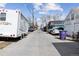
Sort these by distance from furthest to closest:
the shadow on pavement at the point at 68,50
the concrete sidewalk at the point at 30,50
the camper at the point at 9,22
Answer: the camper at the point at 9,22
the shadow on pavement at the point at 68,50
the concrete sidewalk at the point at 30,50

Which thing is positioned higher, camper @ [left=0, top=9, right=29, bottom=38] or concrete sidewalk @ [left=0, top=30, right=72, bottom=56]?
camper @ [left=0, top=9, right=29, bottom=38]

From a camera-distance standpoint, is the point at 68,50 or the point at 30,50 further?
the point at 68,50

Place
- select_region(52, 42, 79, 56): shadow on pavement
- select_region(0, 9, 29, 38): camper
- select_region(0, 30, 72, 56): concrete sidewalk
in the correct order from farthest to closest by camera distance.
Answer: select_region(0, 9, 29, 38): camper, select_region(52, 42, 79, 56): shadow on pavement, select_region(0, 30, 72, 56): concrete sidewalk

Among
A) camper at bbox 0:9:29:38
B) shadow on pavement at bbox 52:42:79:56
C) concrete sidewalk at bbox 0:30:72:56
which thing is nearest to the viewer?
concrete sidewalk at bbox 0:30:72:56

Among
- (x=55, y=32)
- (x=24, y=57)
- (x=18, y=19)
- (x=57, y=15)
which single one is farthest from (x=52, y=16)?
(x=24, y=57)

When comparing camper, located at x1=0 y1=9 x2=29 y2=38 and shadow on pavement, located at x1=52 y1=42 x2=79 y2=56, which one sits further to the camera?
camper, located at x1=0 y1=9 x2=29 y2=38

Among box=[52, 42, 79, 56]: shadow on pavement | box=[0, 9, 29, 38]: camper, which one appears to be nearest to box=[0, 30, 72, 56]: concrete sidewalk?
box=[52, 42, 79, 56]: shadow on pavement

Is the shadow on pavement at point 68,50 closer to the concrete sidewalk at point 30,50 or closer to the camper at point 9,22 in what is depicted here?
the concrete sidewalk at point 30,50

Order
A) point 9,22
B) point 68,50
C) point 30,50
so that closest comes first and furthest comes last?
point 30,50 < point 68,50 < point 9,22

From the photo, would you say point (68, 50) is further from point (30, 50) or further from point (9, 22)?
point (9, 22)

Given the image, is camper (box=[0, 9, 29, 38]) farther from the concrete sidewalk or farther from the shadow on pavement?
the shadow on pavement

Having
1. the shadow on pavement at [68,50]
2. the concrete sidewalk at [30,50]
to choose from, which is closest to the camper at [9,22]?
the concrete sidewalk at [30,50]

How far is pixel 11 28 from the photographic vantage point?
66.3ft

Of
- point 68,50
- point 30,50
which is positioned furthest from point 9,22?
point 68,50
